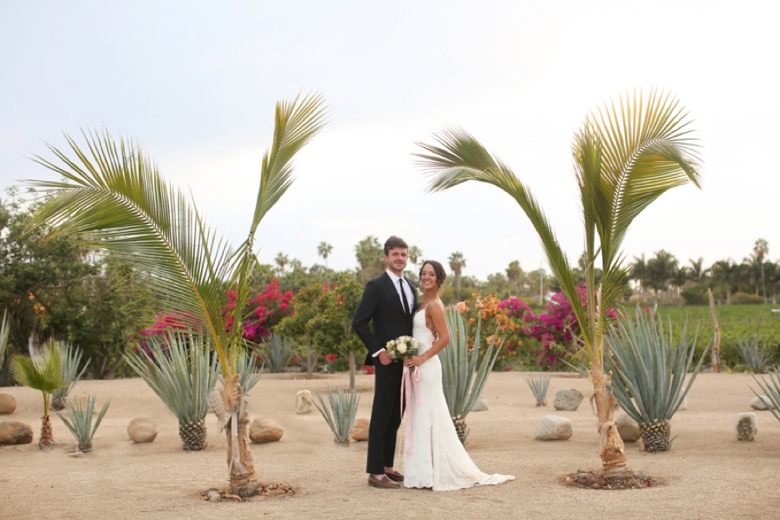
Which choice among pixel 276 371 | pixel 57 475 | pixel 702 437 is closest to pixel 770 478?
pixel 702 437

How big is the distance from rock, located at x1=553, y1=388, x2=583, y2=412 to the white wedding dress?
6.14m

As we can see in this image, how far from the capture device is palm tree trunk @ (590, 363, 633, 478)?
5738mm

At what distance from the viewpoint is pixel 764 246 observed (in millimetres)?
95375

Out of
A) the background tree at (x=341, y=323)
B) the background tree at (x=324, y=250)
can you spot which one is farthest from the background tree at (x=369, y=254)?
the background tree at (x=341, y=323)

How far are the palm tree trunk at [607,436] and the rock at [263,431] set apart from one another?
4.77 m

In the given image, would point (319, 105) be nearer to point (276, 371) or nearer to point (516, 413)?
point (516, 413)

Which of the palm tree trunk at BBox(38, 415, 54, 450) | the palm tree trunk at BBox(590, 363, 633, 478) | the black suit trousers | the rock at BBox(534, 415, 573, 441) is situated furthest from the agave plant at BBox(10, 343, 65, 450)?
the palm tree trunk at BBox(590, 363, 633, 478)

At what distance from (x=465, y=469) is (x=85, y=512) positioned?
296 centimetres

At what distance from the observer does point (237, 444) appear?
563 cm

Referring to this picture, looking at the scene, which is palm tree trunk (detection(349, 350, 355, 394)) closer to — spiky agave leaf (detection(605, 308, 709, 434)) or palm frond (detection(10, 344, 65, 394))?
palm frond (detection(10, 344, 65, 394))

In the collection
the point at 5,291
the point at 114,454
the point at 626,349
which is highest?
the point at 5,291

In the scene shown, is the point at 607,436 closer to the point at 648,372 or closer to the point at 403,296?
the point at 648,372

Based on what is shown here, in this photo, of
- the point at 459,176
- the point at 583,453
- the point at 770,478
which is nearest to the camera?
the point at 770,478

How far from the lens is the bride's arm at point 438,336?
588cm
